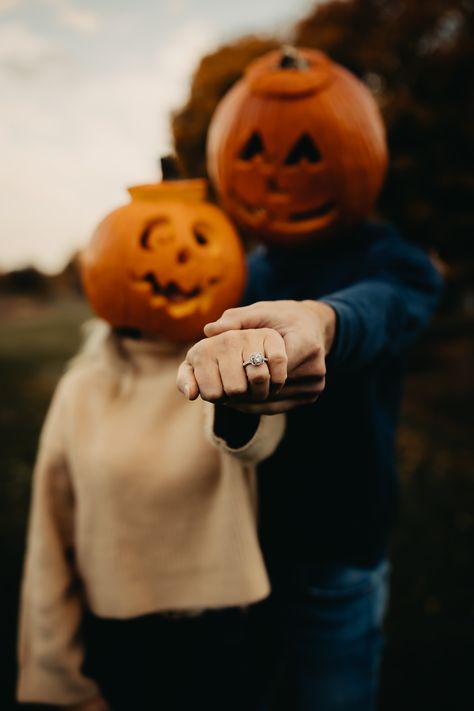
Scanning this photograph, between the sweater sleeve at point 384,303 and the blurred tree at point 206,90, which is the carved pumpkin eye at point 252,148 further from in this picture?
the blurred tree at point 206,90

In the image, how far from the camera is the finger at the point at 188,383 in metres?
0.80

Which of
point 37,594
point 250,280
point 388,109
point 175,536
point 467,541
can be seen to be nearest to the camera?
point 175,536

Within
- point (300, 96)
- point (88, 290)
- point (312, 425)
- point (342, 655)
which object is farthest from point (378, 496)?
point (300, 96)

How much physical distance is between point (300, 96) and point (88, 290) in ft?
3.28

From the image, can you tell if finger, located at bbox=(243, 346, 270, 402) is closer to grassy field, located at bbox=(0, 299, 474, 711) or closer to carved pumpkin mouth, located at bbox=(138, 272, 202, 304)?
Answer: carved pumpkin mouth, located at bbox=(138, 272, 202, 304)

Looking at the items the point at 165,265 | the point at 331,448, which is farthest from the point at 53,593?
the point at 165,265

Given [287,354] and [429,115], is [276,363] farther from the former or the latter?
[429,115]

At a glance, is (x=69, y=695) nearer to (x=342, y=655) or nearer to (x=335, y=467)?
(x=342, y=655)

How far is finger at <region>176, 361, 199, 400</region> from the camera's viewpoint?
0.80 metres

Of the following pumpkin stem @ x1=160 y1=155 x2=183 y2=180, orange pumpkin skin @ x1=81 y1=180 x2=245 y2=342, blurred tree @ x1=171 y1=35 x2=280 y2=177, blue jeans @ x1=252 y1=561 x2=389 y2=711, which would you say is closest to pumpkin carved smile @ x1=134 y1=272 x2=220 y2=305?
orange pumpkin skin @ x1=81 y1=180 x2=245 y2=342

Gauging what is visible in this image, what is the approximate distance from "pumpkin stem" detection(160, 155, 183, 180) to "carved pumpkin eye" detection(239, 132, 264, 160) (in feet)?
0.79

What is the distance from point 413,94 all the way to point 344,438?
8.21m

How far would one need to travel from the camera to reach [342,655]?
175 centimetres


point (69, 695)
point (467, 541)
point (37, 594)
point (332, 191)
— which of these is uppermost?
point (332, 191)
